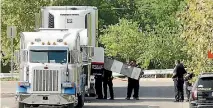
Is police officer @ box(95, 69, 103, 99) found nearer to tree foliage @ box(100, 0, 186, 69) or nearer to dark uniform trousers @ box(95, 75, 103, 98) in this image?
dark uniform trousers @ box(95, 75, 103, 98)

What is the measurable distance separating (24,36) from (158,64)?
128ft

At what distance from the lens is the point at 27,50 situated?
23.7m

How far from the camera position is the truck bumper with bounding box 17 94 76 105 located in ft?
74.6

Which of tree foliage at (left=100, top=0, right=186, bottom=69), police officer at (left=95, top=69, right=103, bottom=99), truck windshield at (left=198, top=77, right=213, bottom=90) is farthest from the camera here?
tree foliage at (left=100, top=0, right=186, bottom=69)

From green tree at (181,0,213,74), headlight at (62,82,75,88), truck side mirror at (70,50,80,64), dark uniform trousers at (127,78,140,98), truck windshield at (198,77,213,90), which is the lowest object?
dark uniform trousers at (127,78,140,98)

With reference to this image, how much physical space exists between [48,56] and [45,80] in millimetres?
1032

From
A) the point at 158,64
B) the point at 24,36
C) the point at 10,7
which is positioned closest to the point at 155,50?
the point at 158,64

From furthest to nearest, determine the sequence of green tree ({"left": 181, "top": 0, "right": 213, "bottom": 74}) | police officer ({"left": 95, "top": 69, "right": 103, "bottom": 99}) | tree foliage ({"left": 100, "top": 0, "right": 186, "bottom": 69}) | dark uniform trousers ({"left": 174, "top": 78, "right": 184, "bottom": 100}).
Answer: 1. tree foliage ({"left": 100, "top": 0, "right": 186, "bottom": 69})
2. police officer ({"left": 95, "top": 69, "right": 103, "bottom": 99})
3. dark uniform trousers ({"left": 174, "top": 78, "right": 184, "bottom": 100})
4. green tree ({"left": 181, "top": 0, "right": 213, "bottom": 74})

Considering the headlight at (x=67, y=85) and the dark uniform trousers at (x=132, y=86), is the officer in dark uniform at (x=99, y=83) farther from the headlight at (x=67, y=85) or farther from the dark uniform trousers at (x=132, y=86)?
the headlight at (x=67, y=85)

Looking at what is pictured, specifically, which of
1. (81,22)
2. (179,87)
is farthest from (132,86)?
(81,22)

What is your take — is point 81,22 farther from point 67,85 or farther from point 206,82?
point 206,82

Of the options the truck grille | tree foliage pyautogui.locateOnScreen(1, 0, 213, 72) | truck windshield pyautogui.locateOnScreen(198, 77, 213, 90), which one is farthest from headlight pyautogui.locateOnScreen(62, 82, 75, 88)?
truck windshield pyautogui.locateOnScreen(198, 77, 213, 90)

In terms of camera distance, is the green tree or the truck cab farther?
the truck cab

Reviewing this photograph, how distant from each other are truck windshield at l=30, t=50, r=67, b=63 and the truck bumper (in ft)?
4.28
